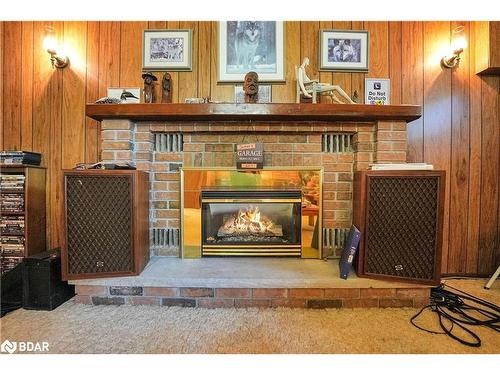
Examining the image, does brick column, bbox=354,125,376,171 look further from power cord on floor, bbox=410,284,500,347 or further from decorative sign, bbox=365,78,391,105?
power cord on floor, bbox=410,284,500,347

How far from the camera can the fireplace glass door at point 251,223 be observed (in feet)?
5.98

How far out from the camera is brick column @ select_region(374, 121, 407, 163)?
168 centimetres

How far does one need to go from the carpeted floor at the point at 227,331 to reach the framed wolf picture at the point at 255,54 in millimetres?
1599

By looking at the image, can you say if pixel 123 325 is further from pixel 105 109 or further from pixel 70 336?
pixel 105 109

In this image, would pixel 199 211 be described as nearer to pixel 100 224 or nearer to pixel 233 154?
pixel 233 154

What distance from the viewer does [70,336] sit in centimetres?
117

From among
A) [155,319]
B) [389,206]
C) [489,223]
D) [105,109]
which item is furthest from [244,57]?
[489,223]

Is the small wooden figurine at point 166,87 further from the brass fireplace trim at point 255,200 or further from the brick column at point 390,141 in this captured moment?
the brick column at point 390,141

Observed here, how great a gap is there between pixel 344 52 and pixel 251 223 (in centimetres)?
146

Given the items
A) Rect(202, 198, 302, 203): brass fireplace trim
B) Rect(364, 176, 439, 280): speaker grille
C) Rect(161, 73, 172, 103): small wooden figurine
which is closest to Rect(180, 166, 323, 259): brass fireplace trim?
Rect(202, 198, 302, 203): brass fireplace trim

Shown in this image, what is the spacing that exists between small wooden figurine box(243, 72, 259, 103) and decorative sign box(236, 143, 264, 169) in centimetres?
31

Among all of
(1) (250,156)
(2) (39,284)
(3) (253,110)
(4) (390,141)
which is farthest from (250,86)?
(2) (39,284)

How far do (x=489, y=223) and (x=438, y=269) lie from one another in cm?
97

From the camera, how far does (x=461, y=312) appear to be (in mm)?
1385
